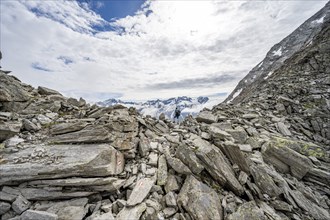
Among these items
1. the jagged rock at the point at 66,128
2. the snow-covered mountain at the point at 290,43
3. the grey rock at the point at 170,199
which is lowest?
the grey rock at the point at 170,199

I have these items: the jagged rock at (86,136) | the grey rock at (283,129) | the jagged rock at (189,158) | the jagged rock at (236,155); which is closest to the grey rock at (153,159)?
the jagged rock at (189,158)

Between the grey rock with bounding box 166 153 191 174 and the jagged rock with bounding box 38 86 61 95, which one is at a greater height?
the jagged rock with bounding box 38 86 61 95

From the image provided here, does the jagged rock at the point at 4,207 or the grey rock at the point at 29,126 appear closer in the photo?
the jagged rock at the point at 4,207

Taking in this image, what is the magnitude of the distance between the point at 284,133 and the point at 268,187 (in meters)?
9.12

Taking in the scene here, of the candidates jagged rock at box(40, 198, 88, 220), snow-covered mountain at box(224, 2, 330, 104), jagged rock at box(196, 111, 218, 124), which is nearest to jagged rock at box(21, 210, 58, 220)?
jagged rock at box(40, 198, 88, 220)

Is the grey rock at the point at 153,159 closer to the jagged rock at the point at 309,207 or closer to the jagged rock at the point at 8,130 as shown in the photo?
the jagged rock at the point at 8,130

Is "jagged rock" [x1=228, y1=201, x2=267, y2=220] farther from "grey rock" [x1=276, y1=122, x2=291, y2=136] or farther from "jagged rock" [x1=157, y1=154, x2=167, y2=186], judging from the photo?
"grey rock" [x1=276, y1=122, x2=291, y2=136]

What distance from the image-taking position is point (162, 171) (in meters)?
10.8

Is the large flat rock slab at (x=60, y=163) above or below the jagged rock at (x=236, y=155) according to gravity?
above

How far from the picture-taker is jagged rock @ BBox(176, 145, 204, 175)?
36.2 ft

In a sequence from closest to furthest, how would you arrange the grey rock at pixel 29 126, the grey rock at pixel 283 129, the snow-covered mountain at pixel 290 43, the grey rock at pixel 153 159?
the grey rock at pixel 153 159 → the grey rock at pixel 29 126 → the grey rock at pixel 283 129 → the snow-covered mountain at pixel 290 43

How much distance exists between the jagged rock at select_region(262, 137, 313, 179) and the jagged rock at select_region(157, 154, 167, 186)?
27.5ft

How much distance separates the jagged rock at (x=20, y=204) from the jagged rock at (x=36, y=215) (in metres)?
0.58

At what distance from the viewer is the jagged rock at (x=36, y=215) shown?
24.6 ft
